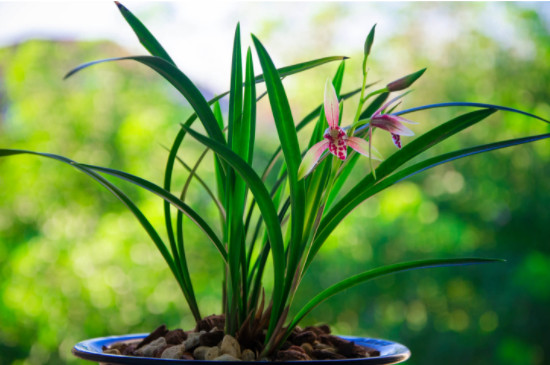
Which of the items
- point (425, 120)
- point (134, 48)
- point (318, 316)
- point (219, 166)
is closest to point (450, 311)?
point (318, 316)

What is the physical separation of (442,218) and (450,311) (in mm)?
474

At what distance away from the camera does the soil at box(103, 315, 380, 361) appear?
0.67 metres

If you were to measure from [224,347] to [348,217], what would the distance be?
7.60 feet

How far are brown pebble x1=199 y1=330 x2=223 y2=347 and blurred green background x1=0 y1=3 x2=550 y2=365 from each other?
1887mm

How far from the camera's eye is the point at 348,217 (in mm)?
2941

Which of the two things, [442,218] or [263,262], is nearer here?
[263,262]

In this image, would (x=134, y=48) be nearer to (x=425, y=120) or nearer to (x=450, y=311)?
(x=425, y=120)

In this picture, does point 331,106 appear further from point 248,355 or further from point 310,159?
point 248,355

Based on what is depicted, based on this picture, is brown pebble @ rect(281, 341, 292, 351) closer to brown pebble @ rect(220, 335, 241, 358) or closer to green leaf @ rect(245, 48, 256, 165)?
brown pebble @ rect(220, 335, 241, 358)

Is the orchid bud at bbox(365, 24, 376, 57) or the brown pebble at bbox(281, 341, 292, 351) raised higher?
the orchid bud at bbox(365, 24, 376, 57)

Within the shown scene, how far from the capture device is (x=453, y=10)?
3.71m

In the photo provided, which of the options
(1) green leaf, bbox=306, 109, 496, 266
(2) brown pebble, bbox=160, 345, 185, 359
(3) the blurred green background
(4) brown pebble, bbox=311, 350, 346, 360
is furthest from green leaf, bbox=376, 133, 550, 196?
(3) the blurred green background

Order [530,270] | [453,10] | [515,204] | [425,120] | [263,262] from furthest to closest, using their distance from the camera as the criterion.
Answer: [453,10] < [425,120] < [515,204] < [530,270] < [263,262]

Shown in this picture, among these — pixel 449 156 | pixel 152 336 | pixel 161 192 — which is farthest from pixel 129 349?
pixel 449 156
